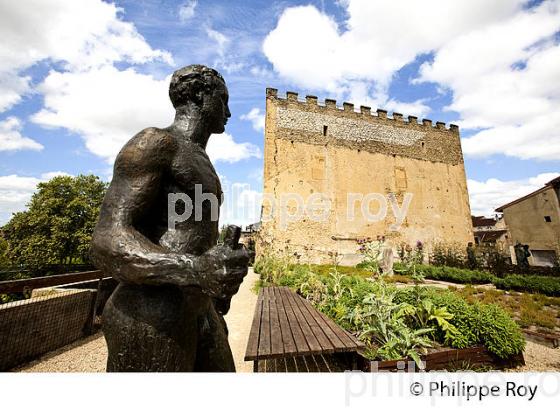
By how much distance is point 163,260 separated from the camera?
3.48ft

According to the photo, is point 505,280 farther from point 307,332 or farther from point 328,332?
point 307,332

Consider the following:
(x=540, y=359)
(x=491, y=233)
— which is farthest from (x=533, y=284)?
(x=491, y=233)

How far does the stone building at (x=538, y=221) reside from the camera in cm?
1730

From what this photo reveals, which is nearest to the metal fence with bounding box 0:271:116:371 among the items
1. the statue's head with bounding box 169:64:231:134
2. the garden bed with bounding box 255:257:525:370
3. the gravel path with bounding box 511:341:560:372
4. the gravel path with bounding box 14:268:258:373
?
the gravel path with bounding box 14:268:258:373

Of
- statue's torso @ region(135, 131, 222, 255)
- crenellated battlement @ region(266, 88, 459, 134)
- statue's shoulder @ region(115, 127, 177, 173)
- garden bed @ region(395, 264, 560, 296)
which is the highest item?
crenellated battlement @ region(266, 88, 459, 134)

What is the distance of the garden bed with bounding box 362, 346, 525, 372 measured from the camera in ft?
10.0

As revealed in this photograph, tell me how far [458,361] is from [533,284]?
883cm

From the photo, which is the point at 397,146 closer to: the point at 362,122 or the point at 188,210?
the point at 362,122

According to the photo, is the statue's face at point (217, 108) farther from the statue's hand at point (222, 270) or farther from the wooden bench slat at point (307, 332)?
the wooden bench slat at point (307, 332)

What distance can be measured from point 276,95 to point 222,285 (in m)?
20.0

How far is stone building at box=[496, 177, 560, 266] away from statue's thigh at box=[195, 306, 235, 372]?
21.9m

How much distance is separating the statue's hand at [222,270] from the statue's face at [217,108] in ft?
3.01

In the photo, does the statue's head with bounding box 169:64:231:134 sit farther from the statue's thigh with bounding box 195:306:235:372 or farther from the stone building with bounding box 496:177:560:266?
the stone building with bounding box 496:177:560:266

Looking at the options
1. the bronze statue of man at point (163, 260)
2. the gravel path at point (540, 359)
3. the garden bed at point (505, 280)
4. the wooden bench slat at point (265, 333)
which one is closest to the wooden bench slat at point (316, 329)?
the wooden bench slat at point (265, 333)
